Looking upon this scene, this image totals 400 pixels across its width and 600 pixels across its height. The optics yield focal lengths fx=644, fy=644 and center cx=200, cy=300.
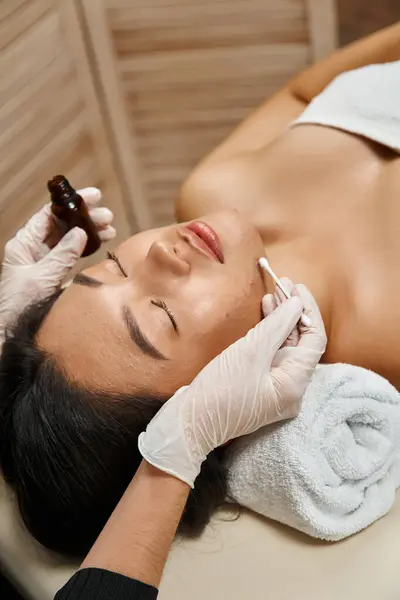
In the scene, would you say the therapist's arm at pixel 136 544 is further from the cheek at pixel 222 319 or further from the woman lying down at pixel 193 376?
the cheek at pixel 222 319

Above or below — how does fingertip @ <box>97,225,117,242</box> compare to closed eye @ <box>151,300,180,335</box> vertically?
below

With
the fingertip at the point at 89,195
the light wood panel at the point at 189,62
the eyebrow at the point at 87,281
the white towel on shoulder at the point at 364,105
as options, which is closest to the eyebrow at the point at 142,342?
the eyebrow at the point at 87,281

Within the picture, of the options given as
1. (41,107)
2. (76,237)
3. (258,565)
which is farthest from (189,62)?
(258,565)

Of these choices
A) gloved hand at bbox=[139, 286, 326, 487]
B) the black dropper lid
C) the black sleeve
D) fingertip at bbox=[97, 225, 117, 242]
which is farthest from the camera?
fingertip at bbox=[97, 225, 117, 242]

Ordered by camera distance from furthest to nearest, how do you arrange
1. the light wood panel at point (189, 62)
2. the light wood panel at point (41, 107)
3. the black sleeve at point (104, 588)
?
1. the light wood panel at point (189, 62)
2. the light wood panel at point (41, 107)
3. the black sleeve at point (104, 588)

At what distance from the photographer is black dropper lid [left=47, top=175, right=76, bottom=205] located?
126cm

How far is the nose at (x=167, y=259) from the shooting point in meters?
1.08

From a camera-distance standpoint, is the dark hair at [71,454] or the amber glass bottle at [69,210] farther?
the amber glass bottle at [69,210]

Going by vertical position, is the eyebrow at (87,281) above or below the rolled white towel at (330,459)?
above

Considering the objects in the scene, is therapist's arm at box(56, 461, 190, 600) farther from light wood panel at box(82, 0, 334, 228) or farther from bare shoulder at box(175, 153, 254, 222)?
light wood panel at box(82, 0, 334, 228)

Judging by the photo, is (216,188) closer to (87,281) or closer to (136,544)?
(87,281)

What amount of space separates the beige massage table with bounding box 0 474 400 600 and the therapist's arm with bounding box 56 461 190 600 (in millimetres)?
145

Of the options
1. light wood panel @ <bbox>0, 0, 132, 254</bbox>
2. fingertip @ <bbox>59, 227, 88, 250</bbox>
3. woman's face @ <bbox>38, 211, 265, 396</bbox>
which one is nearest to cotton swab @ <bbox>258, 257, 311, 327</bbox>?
woman's face @ <bbox>38, 211, 265, 396</bbox>

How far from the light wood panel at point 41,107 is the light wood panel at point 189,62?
0.22 feet
